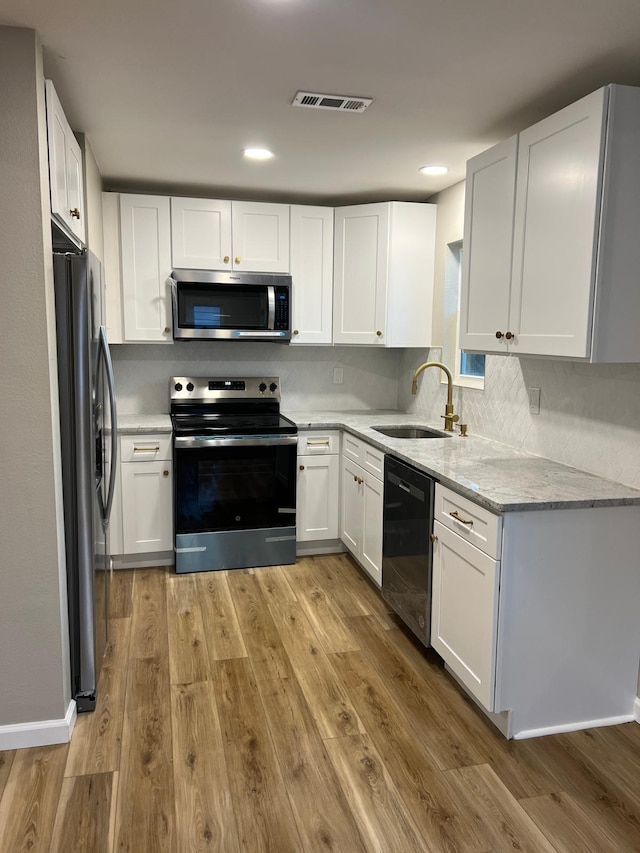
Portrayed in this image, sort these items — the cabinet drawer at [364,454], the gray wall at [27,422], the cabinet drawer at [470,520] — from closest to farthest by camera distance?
the gray wall at [27,422], the cabinet drawer at [470,520], the cabinet drawer at [364,454]

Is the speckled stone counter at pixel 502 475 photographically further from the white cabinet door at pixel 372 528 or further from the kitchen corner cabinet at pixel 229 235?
the kitchen corner cabinet at pixel 229 235

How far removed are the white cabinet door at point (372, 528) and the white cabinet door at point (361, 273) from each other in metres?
1.08

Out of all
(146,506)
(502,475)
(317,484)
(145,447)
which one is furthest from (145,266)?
(502,475)

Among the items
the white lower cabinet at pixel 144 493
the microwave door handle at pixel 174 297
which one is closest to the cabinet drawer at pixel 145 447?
the white lower cabinet at pixel 144 493

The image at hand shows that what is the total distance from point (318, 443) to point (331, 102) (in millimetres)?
2056

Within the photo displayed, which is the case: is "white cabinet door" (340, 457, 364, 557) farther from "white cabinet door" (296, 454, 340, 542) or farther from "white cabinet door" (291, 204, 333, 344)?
"white cabinet door" (291, 204, 333, 344)

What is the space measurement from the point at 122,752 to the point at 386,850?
958 millimetres

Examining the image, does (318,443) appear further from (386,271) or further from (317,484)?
(386,271)

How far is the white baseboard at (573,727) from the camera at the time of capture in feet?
7.50

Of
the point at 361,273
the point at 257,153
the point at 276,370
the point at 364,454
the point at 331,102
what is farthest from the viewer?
the point at 276,370

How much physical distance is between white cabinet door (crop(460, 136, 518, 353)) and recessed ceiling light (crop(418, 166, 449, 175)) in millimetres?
587

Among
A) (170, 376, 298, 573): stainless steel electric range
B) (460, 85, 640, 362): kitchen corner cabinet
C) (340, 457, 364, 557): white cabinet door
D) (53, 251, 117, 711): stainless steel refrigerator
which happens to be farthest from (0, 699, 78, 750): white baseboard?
(460, 85, 640, 362): kitchen corner cabinet

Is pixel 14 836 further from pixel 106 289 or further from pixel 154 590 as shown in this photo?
pixel 106 289

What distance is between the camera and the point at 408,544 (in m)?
2.94
